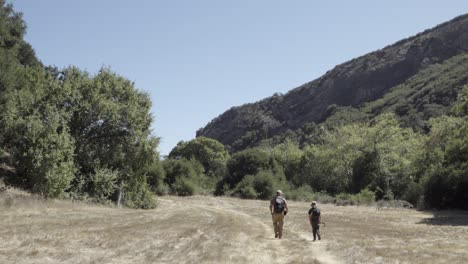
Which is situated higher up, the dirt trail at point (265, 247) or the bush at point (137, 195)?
the bush at point (137, 195)

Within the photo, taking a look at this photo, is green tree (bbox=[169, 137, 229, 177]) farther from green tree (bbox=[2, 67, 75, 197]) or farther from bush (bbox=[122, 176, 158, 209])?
green tree (bbox=[2, 67, 75, 197])

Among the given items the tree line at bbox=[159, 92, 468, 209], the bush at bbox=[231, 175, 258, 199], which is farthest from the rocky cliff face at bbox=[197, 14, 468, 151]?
the bush at bbox=[231, 175, 258, 199]

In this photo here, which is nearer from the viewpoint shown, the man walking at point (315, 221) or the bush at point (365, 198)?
the man walking at point (315, 221)

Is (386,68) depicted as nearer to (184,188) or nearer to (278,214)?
(184,188)

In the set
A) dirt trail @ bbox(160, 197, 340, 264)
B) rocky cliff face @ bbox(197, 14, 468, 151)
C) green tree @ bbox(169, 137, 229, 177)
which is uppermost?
rocky cliff face @ bbox(197, 14, 468, 151)

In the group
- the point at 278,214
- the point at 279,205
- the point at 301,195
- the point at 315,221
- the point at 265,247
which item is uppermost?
the point at 301,195

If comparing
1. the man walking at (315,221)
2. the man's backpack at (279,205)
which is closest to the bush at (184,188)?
the man's backpack at (279,205)

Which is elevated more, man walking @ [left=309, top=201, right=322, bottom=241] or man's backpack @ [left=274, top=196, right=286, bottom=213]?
man's backpack @ [left=274, top=196, right=286, bottom=213]

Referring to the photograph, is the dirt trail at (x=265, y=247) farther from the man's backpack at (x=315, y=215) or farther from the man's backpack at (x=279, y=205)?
the man's backpack at (x=279, y=205)

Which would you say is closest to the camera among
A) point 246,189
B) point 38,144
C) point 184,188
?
point 38,144

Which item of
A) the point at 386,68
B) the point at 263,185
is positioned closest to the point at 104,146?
the point at 263,185

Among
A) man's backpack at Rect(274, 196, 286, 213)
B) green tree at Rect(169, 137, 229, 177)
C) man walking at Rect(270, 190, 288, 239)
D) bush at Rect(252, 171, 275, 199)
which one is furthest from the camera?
green tree at Rect(169, 137, 229, 177)

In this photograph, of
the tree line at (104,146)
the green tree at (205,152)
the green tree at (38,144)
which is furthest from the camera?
the green tree at (205,152)

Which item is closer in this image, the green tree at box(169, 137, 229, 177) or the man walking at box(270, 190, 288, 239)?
the man walking at box(270, 190, 288, 239)
